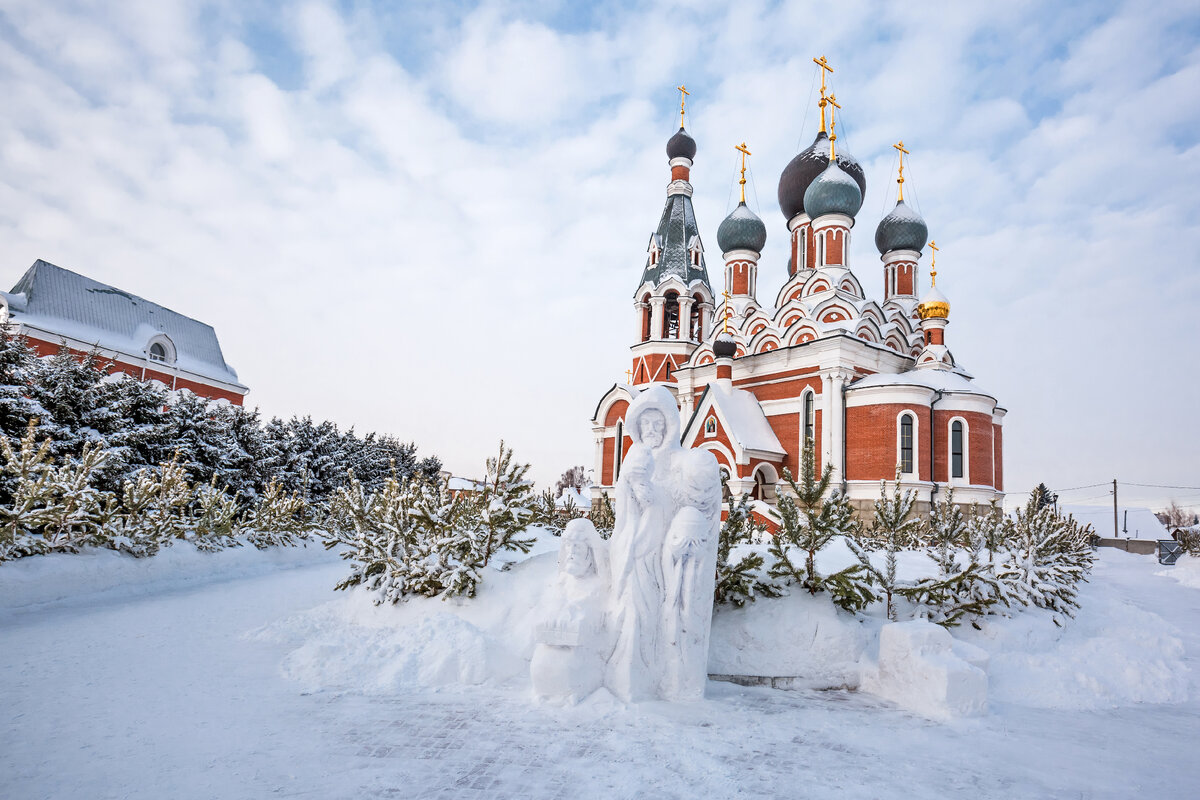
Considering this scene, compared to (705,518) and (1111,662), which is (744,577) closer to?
(705,518)

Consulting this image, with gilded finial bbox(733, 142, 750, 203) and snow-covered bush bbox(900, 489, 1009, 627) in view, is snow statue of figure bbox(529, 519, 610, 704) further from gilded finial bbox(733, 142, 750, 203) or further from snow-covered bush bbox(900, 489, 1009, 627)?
gilded finial bbox(733, 142, 750, 203)

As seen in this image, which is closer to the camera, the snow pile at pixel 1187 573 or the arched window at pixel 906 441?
the snow pile at pixel 1187 573

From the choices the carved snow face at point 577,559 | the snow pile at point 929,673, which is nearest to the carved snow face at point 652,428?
the carved snow face at point 577,559

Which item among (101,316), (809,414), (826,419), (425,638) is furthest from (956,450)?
(101,316)

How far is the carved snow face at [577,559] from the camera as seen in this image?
5.04 m

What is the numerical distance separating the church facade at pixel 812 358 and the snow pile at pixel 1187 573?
4649 millimetres

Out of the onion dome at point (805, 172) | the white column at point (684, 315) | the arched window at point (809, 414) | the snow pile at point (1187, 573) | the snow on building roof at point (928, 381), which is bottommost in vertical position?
the snow pile at point (1187, 573)

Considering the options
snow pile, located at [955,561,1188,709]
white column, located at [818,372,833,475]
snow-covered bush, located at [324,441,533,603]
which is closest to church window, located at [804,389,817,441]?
white column, located at [818,372,833,475]

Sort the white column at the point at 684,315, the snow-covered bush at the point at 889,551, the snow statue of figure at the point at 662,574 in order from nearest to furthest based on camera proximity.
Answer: the snow statue of figure at the point at 662,574
the snow-covered bush at the point at 889,551
the white column at the point at 684,315

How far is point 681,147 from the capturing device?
31.1 meters

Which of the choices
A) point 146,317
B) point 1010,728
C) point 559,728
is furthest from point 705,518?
point 146,317

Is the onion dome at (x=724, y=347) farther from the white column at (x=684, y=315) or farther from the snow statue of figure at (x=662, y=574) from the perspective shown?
the snow statue of figure at (x=662, y=574)

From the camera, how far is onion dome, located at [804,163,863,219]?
24562mm

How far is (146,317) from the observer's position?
28.4m
